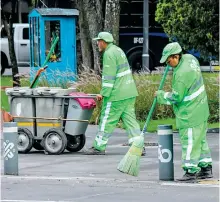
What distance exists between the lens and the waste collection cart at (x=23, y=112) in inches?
→ 588

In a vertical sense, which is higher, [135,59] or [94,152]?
[94,152]

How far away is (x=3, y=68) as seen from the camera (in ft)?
118

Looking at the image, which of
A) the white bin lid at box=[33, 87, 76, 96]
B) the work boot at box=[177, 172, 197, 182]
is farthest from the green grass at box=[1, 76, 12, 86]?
the work boot at box=[177, 172, 197, 182]

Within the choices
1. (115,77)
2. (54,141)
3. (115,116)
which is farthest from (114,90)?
(54,141)

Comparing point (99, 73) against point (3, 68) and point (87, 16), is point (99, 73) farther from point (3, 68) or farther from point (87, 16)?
point (3, 68)

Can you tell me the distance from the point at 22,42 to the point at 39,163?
78.2 feet

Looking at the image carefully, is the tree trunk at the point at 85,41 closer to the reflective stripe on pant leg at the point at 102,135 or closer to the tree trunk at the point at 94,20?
the tree trunk at the point at 94,20

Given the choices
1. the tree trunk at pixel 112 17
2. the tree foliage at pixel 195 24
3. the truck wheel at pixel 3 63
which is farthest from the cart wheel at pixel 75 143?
the truck wheel at pixel 3 63

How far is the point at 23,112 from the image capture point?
49.6 ft

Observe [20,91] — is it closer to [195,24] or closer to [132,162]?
[132,162]

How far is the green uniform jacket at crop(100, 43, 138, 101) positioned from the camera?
13930mm

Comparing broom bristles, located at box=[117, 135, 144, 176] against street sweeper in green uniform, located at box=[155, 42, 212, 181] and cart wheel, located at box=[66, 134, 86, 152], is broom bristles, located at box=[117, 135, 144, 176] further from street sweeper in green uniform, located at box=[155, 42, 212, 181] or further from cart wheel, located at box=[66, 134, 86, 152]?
cart wheel, located at box=[66, 134, 86, 152]

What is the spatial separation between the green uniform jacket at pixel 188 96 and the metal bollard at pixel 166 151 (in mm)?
312

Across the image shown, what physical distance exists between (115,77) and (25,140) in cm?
195
